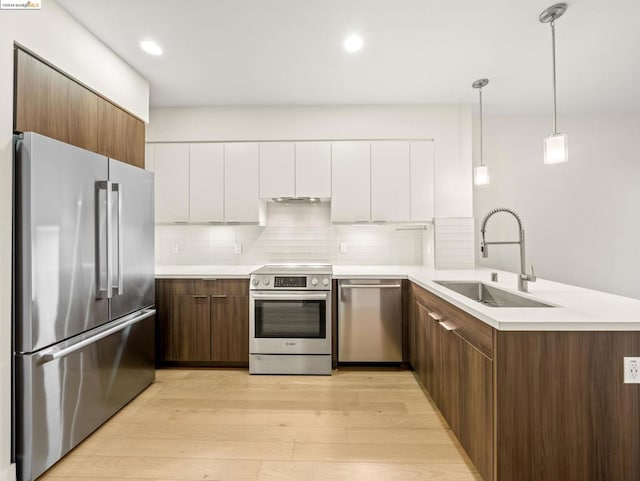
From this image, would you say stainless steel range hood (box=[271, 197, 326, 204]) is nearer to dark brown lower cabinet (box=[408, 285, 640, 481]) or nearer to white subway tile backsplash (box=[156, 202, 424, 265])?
white subway tile backsplash (box=[156, 202, 424, 265])

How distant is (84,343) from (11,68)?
148 centimetres

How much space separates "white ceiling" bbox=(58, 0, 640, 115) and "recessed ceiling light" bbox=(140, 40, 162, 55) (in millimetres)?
49

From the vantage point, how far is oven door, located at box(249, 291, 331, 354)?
299 centimetres

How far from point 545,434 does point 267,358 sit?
7.09ft

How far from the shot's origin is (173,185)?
11.3 feet

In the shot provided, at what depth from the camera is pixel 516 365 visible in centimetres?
138

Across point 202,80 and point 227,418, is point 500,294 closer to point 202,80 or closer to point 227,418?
point 227,418

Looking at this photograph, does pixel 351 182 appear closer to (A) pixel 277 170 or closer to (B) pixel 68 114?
(A) pixel 277 170

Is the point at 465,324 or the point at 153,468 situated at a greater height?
the point at 465,324

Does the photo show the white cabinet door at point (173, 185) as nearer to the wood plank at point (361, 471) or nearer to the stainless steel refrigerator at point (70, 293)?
the stainless steel refrigerator at point (70, 293)

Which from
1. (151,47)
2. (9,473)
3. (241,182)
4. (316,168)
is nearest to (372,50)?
Answer: (316,168)

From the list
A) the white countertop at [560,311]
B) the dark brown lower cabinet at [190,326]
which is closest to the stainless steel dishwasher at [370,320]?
the white countertop at [560,311]

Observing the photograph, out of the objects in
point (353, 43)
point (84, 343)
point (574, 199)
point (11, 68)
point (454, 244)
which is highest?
point (353, 43)

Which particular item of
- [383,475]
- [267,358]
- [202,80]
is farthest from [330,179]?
[383,475]
